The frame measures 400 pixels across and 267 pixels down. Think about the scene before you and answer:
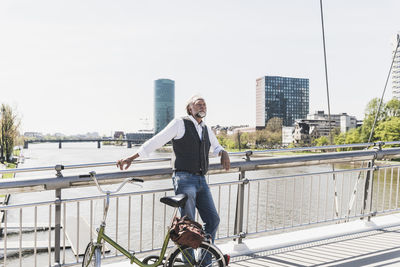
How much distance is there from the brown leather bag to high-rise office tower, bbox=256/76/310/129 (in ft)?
451

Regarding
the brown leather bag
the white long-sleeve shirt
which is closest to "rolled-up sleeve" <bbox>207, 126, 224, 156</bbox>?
the white long-sleeve shirt

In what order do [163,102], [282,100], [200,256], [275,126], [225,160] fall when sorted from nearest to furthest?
[200,256] < [225,160] < [275,126] < [163,102] < [282,100]

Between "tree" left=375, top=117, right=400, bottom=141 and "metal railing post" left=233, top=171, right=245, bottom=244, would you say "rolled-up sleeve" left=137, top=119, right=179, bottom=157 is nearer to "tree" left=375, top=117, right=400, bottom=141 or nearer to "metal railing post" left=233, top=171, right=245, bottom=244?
"metal railing post" left=233, top=171, right=245, bottom=244

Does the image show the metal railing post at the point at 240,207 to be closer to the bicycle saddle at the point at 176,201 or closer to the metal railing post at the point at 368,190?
the bicycle saddle at the point at 176,201

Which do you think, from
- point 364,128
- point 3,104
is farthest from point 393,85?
point 3,104

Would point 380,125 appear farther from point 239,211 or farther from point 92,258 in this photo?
point 92,258

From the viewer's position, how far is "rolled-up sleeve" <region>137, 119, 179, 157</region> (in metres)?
2.96

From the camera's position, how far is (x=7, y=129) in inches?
2109

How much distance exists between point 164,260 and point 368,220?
317 cm

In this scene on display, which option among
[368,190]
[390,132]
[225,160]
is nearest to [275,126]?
[390,132]

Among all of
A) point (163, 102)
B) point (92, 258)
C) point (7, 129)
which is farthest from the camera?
point (163, 102)

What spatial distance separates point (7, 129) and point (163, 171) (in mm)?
57346

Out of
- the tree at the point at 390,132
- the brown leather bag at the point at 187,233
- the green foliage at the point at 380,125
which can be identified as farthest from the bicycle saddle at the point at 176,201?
the tree at the point at 390,132

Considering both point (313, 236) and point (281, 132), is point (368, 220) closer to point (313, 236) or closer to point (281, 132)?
point (313, 236)
